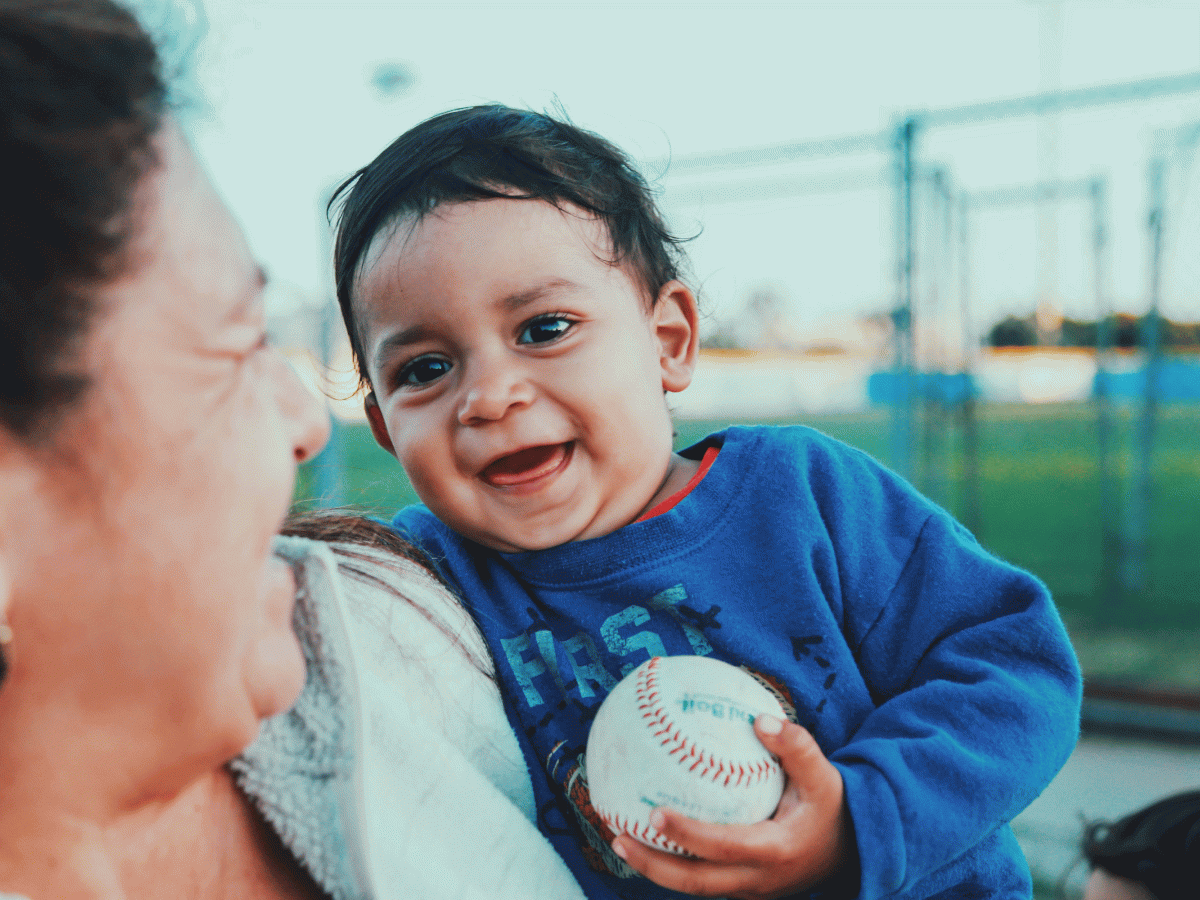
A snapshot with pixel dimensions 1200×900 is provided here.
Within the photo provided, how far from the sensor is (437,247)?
127 centimetres

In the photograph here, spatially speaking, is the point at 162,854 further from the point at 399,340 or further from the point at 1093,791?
the point at 1093,791

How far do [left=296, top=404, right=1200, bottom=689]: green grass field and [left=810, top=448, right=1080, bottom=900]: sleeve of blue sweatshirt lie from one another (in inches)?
32.6

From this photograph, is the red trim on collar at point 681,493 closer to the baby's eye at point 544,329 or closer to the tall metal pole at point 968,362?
the baby's eye at point 544,329

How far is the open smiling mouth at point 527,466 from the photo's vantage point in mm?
1319

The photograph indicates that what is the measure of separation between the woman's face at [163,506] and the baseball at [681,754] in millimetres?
468

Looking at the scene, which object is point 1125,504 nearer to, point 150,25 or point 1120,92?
point 1120,92

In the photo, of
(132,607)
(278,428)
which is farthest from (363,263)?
(132,607)

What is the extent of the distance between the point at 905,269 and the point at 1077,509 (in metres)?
6.20

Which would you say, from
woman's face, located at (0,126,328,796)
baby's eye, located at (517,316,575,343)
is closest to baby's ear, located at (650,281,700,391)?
baby's eye, located at (517,316,575,343)

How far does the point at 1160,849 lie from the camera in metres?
1.96

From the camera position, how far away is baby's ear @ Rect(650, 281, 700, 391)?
156cm

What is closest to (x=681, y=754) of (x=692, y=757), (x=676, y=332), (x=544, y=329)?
(x=692, y=757)

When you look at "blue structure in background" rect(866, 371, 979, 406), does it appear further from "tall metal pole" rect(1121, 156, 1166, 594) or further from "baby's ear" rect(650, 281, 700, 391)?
"baby's ear" rect(650, 281, 700, 391)

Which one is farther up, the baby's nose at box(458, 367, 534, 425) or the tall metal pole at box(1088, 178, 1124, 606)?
the baby's nose at box(458, 367, 534, 425)
